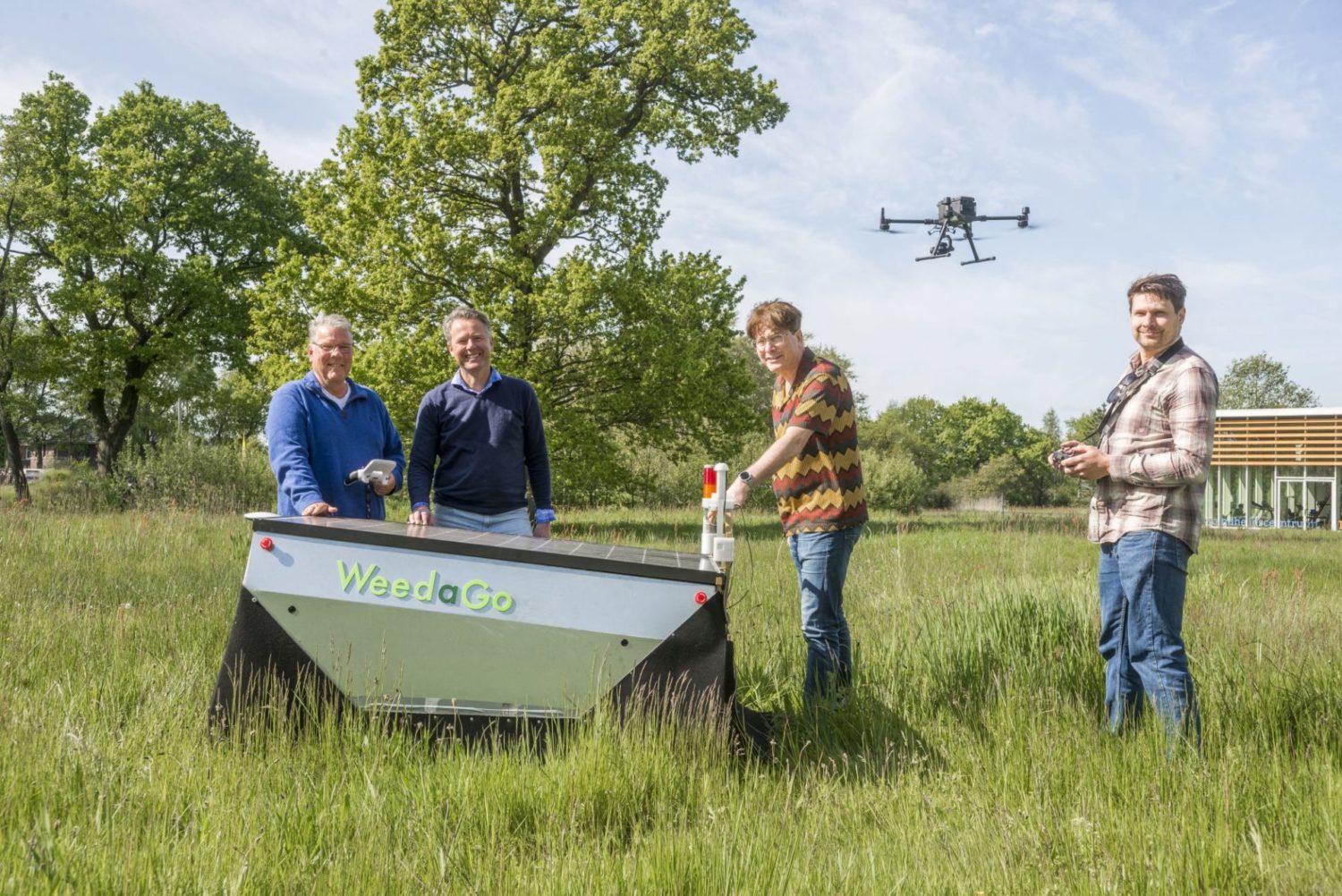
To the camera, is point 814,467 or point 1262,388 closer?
point 814,467

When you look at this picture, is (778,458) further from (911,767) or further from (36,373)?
(36,373)

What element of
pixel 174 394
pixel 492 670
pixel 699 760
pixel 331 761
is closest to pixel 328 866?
pixel 331 761

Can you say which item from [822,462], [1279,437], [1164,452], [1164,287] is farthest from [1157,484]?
[1279,437]

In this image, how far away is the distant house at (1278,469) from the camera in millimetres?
32719

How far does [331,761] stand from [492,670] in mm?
549

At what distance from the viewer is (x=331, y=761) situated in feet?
9.82

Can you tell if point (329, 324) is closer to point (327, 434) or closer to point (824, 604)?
point (327, 434)

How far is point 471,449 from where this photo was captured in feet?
14.6

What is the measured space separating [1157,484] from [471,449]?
2808 millimetres

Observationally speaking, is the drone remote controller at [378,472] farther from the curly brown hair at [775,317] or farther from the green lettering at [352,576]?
the curly brown hair at [775,317]

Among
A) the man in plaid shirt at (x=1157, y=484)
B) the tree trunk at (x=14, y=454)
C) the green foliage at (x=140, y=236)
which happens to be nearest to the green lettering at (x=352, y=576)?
the man in plaid shirt at (x=1157, y=484)

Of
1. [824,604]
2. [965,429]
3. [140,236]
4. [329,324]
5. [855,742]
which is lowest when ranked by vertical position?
[855,742]

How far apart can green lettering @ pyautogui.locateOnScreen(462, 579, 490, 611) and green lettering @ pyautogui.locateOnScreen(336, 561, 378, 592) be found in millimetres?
306

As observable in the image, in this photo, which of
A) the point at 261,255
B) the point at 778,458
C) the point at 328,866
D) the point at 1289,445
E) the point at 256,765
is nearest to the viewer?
the point at 328,866
